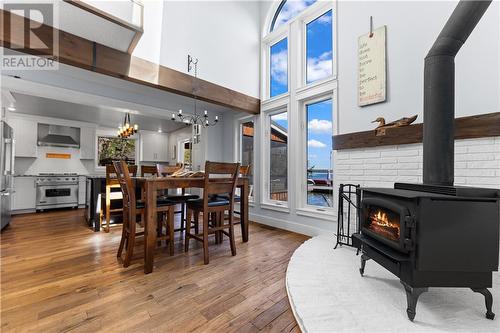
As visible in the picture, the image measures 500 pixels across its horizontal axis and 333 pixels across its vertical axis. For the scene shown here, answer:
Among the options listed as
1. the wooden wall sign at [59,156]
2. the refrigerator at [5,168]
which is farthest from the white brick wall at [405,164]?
the wooden wall sign at [59,156]

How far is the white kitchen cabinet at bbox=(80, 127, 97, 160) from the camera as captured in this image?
5832 millimetres

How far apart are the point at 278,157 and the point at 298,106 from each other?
37.3 inches

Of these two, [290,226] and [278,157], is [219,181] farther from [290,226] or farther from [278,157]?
[278,157]

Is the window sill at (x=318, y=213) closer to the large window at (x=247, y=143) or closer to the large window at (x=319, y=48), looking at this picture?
the large window at (x=247, y=143)

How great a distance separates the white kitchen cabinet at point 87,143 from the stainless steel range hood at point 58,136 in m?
0.12

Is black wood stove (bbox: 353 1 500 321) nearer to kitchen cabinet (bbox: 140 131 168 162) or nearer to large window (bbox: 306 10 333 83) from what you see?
large window (bbox: 306 10 333 83)

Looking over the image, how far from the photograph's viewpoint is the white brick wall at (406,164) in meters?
1.82

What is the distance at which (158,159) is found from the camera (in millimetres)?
7277

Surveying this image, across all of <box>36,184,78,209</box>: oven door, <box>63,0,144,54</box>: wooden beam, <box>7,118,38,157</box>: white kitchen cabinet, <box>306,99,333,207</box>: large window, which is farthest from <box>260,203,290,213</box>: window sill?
<box>7,118,38,157</box>: white kitchen cabinet

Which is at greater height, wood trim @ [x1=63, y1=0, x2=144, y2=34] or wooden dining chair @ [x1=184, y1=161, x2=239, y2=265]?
wood trim @ [x1=63, y1=0, x2=144, y2=34]

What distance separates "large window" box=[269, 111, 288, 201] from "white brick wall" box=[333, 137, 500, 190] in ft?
3.31

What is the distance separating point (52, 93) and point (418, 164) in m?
4.97

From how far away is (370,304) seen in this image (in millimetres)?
1386

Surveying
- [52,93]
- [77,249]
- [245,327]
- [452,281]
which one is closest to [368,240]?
[452,281]
